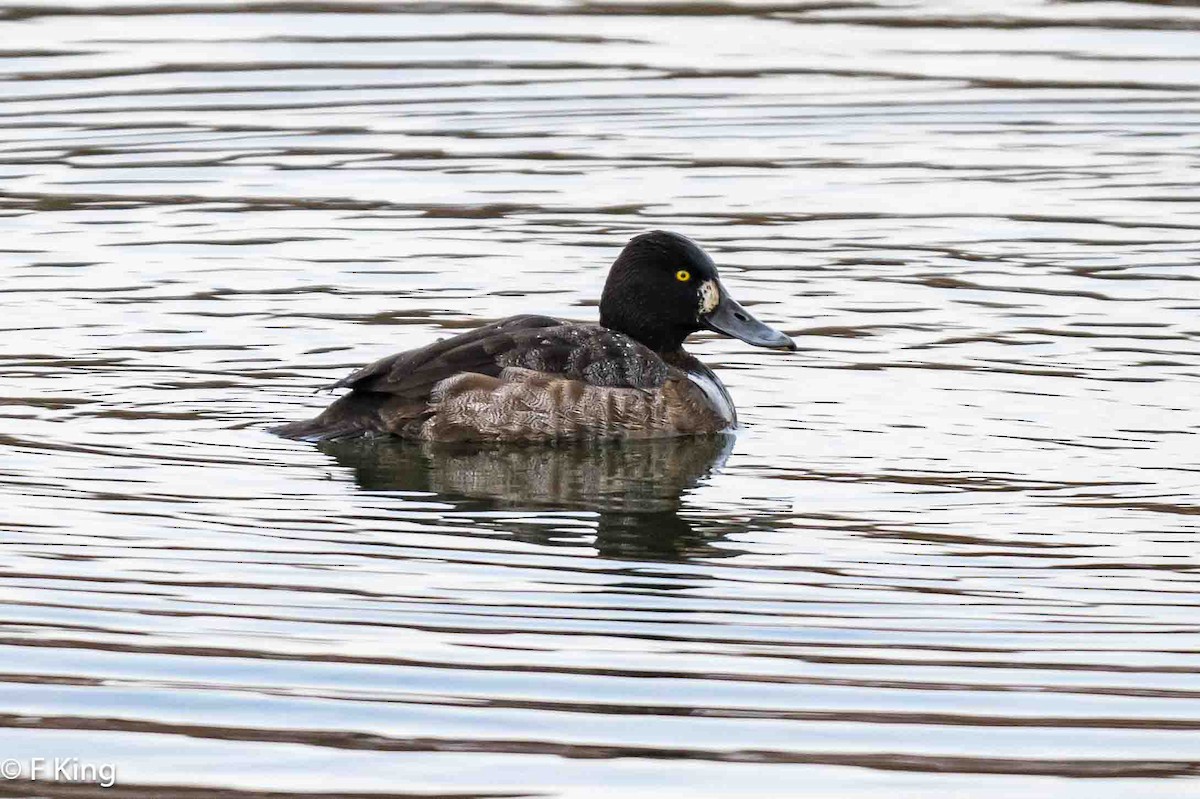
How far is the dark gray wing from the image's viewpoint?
10.4m

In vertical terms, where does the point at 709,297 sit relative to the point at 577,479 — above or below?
above

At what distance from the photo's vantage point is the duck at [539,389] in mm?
10453

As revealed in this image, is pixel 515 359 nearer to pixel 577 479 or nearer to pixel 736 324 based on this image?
pixel 577 479

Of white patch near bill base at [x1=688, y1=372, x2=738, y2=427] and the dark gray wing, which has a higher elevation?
the dark gray wing

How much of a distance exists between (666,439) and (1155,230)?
4952 millimetres

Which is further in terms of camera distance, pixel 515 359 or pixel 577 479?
pixel 515 359

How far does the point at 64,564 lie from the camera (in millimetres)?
8195

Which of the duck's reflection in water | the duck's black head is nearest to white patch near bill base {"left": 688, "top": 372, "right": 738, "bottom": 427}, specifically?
the duck's reflection in water

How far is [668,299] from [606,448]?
1.00 metres

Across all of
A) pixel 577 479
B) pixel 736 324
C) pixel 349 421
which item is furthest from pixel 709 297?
pixel 349 421

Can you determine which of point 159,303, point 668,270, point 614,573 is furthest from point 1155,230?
point 614,573

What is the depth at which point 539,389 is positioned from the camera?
10.5 meters

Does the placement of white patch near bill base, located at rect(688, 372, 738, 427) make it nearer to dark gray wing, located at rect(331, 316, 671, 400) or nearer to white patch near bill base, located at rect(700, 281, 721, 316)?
dark gray wing, located at rect(331, 316, 671, 400)

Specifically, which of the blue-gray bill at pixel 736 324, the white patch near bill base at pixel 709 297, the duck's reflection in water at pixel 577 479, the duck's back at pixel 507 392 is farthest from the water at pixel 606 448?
the white patch near bill base at pixel 709 297
